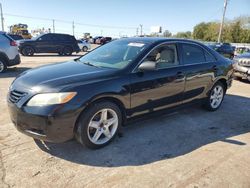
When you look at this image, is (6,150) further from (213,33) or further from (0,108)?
(213,33)

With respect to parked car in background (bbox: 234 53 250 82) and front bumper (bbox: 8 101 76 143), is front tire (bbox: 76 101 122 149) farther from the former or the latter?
parked car in background (bbox: 234 53 250 82)

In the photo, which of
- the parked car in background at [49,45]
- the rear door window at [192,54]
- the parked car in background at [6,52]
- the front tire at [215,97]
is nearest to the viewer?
the rear door window at [192,54]

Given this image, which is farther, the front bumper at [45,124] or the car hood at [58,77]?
the car hood at [58,77]

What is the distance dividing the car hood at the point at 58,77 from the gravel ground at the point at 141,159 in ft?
3.05

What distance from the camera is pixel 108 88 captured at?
336 centimetres

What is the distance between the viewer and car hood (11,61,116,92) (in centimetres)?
315

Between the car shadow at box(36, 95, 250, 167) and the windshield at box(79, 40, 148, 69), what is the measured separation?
1045 millimetres

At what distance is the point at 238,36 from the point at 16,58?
5945 centimetres

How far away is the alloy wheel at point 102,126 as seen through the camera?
344 centimetres

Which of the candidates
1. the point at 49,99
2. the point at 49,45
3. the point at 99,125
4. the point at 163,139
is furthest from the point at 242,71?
the point at 49,45

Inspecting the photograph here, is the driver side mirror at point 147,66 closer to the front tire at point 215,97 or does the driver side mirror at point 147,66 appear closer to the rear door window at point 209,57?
the rear door window at point 209,57

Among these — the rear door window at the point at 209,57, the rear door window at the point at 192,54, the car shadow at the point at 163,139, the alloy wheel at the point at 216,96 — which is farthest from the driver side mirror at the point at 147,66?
the alloy wheel at the point at 216,96

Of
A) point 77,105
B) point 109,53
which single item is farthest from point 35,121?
point 109,53

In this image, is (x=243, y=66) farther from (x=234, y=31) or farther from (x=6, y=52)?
(x=234, y=31)
